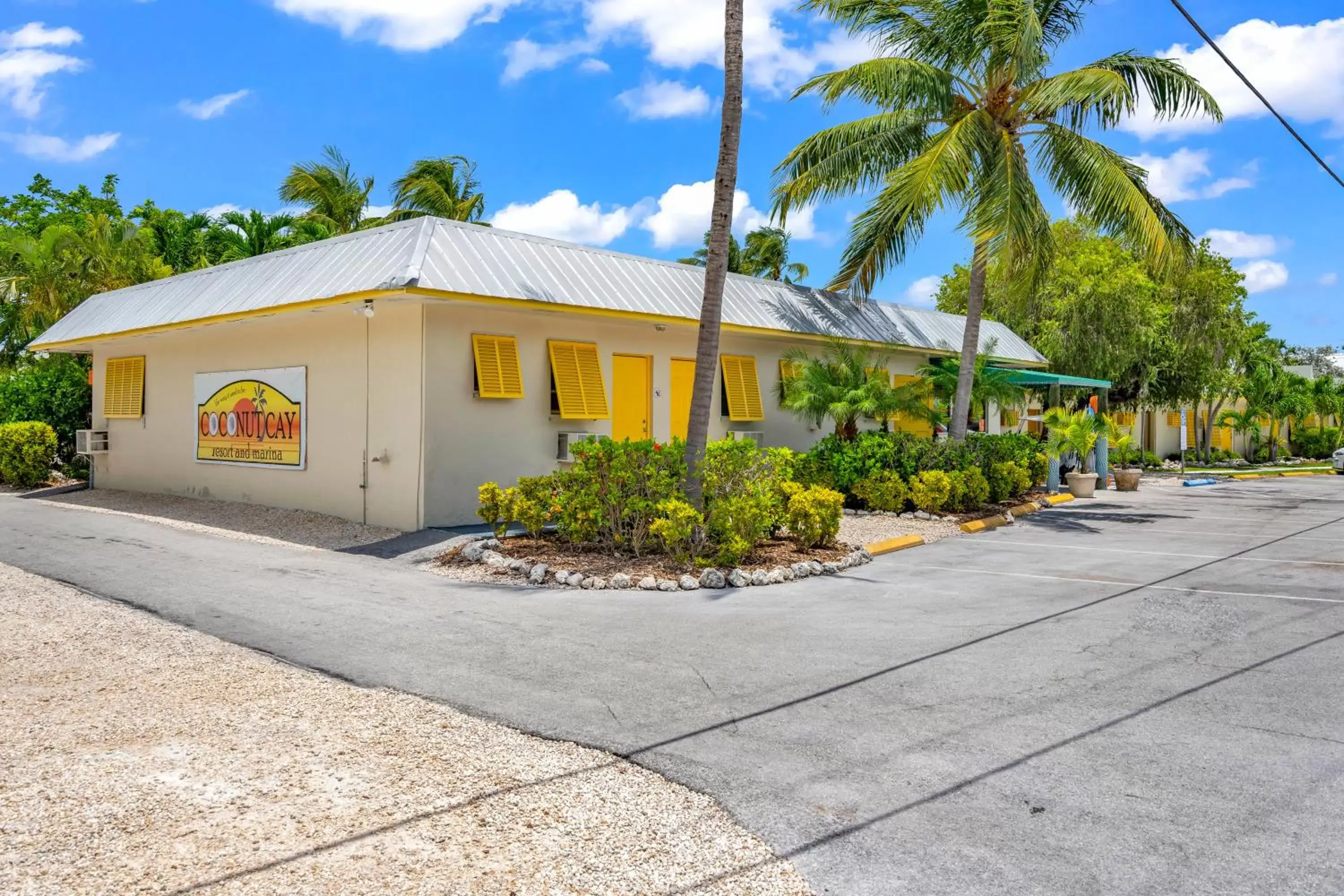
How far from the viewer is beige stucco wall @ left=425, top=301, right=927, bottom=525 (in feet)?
45.1

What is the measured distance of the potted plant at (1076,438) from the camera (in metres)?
21.2

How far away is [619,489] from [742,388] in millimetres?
7163

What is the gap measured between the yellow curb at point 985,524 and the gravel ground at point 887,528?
0.39 feet

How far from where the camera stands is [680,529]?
10852 millimetres

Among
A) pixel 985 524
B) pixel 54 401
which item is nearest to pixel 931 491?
pixel 985 524

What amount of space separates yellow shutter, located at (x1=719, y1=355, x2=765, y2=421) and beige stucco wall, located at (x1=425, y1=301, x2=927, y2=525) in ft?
3.22

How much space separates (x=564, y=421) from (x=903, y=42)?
9.30 m

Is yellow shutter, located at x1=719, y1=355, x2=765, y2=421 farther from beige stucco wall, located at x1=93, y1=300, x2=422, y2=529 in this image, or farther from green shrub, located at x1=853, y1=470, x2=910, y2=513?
beige stucco wall, located at x1=93, y1=300, x2=422, y2=529

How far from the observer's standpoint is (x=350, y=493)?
14.9 m

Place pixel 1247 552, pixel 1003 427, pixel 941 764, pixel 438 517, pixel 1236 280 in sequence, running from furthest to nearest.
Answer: pixel 1236 280 < pixel 1003 427 < pixel 438 517 < pixel 1247 552 < pixel 941 764

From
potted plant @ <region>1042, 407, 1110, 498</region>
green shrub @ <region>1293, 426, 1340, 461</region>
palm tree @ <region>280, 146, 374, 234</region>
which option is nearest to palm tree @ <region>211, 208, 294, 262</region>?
palm tree @ <region>280, 146, 374, 234</region>

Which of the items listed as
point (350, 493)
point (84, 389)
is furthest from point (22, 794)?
point (84, 389)

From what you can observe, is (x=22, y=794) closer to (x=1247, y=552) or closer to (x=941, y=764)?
(x=941, y=764)

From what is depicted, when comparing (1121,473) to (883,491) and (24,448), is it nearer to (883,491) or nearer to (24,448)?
(883,491)
